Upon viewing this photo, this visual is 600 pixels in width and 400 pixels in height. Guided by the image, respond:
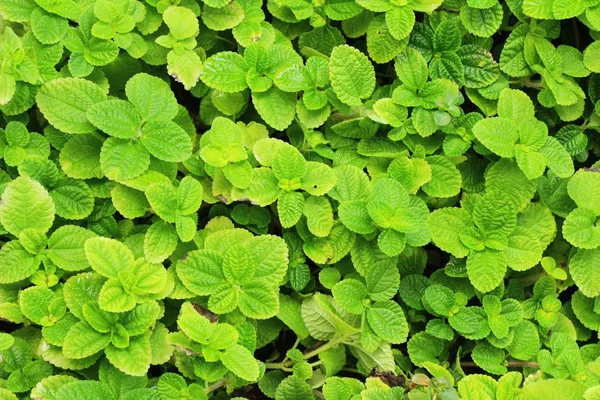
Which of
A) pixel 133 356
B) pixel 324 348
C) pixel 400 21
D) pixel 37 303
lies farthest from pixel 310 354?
pixel 400 21

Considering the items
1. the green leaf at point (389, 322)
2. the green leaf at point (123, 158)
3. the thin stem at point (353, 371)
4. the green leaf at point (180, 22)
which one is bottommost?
the thin stem at point (353, 371)

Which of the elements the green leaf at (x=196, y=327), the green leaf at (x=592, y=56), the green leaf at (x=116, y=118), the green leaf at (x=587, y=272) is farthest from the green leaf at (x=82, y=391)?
the green leaf at (x=592, y=56)

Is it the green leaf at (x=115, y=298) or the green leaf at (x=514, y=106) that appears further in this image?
the green leaf at (x=514, y=106)

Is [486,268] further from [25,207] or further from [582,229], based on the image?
[25,207]

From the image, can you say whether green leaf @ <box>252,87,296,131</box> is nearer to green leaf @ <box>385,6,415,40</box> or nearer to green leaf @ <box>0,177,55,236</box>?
green leaf @ <box>385,6,415,40</box>

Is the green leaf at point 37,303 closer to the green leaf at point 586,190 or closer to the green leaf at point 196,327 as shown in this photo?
the green leaf at point 196,327

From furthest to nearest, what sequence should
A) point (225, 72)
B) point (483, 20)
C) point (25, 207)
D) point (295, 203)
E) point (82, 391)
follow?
point (483, 20)
point (225, 72)
point (295, 203)
point (25, 207)
point (82, 391)

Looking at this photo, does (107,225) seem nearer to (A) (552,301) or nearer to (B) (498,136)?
(B) (498,136)

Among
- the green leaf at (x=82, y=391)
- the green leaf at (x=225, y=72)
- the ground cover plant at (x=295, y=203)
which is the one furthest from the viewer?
the green leaf at (x=225, y=72)
